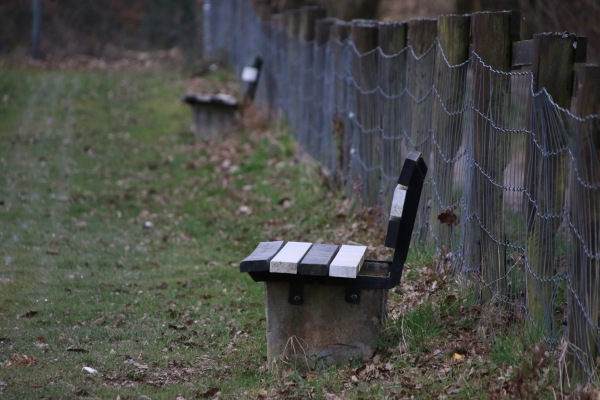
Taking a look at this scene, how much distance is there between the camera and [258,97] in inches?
750

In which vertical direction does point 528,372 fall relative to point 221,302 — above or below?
above

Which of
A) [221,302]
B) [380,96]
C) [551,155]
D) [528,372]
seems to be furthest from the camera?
[380,96]

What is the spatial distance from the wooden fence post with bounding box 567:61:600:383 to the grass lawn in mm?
239

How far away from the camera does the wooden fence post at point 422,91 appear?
793 cm

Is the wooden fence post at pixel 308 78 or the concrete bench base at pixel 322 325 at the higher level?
the wooden fence post at pixel 308 78

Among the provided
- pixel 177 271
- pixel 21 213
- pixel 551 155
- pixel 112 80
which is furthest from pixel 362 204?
pixel 112 80

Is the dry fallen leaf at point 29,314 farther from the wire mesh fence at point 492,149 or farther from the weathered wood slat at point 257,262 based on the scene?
the wire mesh fence at point 492,149

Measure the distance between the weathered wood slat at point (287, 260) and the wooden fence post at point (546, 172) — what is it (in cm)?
138

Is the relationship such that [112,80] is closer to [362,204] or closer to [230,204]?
[230,204]

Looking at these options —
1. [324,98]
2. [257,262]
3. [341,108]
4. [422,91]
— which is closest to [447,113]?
[422,91]

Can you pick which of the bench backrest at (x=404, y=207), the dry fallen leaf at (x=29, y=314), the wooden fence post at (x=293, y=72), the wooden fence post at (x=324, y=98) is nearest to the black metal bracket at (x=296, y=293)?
the bench backrest at (x=404, y=207)

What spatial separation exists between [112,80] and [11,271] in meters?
14.9

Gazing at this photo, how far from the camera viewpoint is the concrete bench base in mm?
5898

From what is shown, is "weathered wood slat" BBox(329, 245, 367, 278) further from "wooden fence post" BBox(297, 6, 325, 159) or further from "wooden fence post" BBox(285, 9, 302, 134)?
"wooden fence post" BBox(285, 9, 302, 134)
